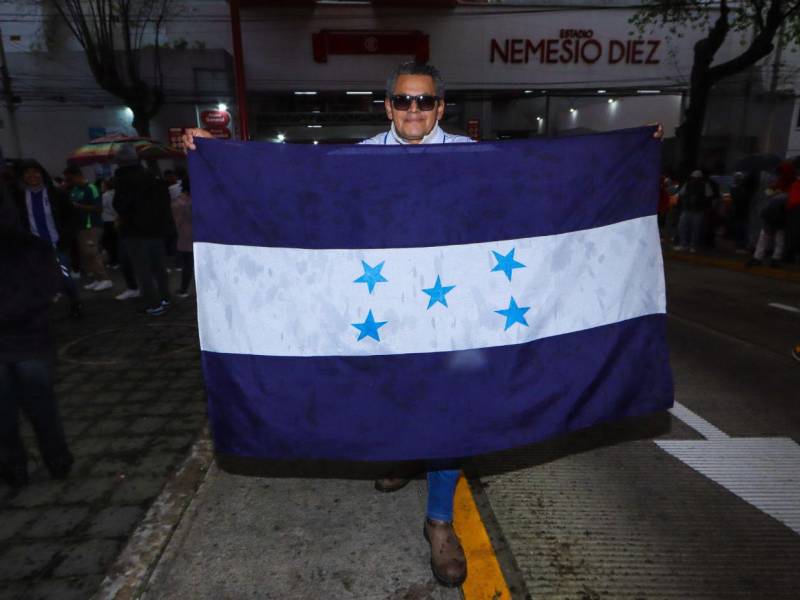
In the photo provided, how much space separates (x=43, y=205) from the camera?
607cm

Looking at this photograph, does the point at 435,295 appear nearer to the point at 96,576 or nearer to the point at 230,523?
the point at 230,523

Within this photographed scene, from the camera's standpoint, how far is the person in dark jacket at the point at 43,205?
19.2 ft

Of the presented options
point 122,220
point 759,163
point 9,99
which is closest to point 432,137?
point 122,220

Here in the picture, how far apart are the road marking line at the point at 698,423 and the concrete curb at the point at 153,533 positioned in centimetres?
325

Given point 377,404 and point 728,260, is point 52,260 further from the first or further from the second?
point 728,260

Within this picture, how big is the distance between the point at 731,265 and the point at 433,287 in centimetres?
1058

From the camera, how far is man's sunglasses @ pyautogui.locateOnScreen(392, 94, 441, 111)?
8.00 feet

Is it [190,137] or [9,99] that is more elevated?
[9,99]

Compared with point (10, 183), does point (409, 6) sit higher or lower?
higher

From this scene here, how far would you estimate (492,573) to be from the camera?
93.9 inches

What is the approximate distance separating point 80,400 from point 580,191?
13.4 feet

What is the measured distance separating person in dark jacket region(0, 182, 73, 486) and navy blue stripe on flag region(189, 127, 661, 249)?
4.23 ft

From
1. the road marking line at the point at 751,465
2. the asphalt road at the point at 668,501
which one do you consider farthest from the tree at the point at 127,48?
the road marking line at the point at 751,465

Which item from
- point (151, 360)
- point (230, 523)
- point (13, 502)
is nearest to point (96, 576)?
point (230, 523)
